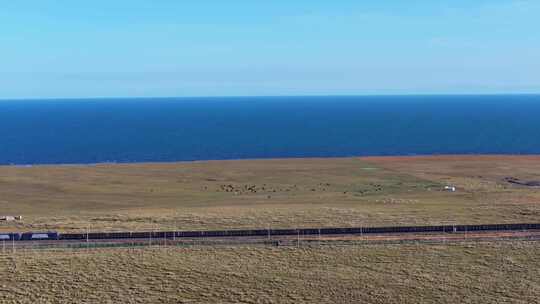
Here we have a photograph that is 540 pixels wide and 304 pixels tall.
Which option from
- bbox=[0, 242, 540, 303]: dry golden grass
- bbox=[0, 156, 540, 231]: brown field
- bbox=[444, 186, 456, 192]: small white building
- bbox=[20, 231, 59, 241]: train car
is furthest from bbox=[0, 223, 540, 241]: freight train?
bbox=[444, 186, 456, 192]: small white building

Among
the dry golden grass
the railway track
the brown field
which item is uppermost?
the brown field

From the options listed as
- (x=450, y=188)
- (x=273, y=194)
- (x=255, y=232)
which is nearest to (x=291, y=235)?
(x=255, y=232)

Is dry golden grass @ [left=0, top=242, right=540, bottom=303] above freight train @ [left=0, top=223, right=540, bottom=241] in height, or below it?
below

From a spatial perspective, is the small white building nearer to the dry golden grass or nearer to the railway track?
the railway track

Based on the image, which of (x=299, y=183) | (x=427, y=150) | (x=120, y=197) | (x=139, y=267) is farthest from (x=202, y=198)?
(x=427, y=150)

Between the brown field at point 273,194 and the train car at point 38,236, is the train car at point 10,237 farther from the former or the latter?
the brown field at point 273,194

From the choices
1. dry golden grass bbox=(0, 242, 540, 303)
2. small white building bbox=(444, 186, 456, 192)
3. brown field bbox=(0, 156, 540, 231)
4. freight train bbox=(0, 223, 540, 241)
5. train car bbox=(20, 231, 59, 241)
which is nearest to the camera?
dry golden grass bbox=(0, 242, 540, 303)

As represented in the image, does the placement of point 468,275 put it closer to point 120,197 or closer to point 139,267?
point 139,267
